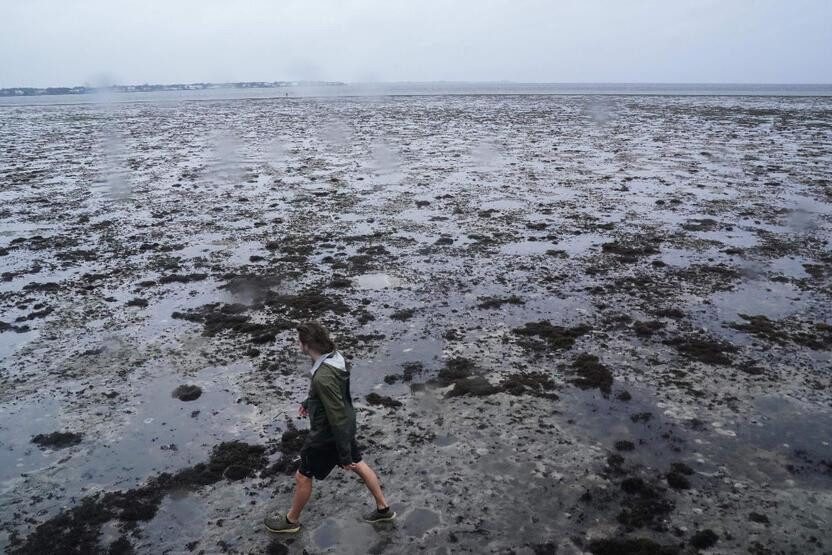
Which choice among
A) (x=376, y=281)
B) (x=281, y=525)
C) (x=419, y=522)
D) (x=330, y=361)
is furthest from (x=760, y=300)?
(x=281, y=525)

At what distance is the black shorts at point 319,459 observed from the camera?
18.9ft

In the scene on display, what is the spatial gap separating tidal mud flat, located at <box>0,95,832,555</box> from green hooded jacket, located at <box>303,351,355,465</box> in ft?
3.58

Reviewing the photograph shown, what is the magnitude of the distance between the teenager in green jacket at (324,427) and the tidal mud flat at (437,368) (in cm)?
30

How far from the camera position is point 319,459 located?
581 cm

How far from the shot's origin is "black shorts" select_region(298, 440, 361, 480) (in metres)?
5.77

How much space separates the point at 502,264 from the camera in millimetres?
14375

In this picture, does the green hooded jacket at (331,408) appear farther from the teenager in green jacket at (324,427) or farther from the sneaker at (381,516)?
the sneaker at (381,516)

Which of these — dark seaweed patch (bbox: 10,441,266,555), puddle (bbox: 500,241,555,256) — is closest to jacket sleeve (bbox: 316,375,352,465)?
dark seaweed patch (bbox: 10,441,266,555)

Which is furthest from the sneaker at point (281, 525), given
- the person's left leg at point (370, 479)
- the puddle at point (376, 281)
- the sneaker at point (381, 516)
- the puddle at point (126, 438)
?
the puddle at point (376, 281)

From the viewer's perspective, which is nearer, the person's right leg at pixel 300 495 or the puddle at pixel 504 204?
Answer: the person's right leg at pixel 300 495

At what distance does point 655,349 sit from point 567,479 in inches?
164

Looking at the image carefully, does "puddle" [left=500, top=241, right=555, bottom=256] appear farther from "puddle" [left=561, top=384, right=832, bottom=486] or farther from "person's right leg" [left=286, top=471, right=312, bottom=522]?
"person's right leg" [left=286, top=471, right=312, bottom=522]

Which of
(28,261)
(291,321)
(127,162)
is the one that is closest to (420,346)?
(291,321)

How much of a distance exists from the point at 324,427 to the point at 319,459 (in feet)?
1.33
